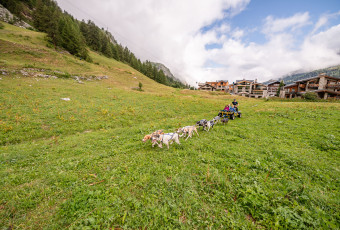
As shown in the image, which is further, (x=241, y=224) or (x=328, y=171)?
(x=328, y=171)

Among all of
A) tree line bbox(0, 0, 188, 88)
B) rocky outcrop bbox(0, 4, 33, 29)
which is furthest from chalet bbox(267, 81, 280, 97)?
rocky outcrop bbox(0, 4, 33, 29)

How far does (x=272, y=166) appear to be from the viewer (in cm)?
588

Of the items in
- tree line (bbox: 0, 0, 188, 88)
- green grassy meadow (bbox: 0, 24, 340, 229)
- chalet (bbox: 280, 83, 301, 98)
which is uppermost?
tree line (bbox: 0, 0, 188, 88)

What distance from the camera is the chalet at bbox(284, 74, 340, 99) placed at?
160 ft

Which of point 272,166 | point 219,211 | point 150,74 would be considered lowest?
point 219,211

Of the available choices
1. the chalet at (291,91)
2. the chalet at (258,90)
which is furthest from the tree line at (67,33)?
the chalet at (291,91)

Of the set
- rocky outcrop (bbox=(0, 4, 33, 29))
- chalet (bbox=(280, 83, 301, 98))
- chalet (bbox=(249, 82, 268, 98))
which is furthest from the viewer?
chalet (bbox=(249, 82, 268, 98))

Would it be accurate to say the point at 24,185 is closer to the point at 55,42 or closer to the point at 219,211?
the point at 219,211

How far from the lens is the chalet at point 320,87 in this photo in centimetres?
4882

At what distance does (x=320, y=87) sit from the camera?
53031mm

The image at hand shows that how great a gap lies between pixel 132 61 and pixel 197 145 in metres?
110

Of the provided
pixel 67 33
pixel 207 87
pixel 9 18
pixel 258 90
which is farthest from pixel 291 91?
pixel 9 18

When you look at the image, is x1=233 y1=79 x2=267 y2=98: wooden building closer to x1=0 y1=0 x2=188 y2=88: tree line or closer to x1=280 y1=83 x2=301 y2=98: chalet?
x1=280 y1=83 x2=301 y2=98: chalet

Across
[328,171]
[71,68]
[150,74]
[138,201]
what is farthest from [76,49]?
[328,171]
